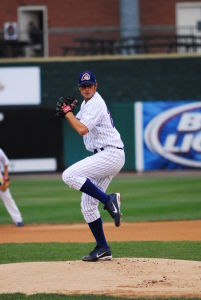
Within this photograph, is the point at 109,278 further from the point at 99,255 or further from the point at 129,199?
the point at 129,199

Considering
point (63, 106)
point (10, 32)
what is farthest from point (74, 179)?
point (10, 32)

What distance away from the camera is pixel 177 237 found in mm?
13609

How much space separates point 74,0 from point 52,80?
420 centimetres

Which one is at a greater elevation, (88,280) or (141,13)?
(141,13)

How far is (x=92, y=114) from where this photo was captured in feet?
31.0

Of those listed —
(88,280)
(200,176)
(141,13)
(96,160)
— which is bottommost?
(200,176)

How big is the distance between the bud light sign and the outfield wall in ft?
0.95

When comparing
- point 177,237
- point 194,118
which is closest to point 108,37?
point 194,118

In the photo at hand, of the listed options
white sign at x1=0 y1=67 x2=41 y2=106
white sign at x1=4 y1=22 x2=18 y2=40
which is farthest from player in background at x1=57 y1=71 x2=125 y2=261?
white sign at x1=4 y1=22 x2=18 y2=40

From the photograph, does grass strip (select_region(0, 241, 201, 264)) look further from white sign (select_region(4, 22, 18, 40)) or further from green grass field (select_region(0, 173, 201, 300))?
white sign (select_region(4, 22, 18, 40))

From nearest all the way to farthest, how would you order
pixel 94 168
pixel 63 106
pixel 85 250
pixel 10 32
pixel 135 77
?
pixel 63 106 < pixel 94 168 < pixel 85 250 < pixel 135 77 < pixel 10 32

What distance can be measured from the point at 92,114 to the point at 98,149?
484mm

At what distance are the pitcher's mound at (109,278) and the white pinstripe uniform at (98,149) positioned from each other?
0.86 metres

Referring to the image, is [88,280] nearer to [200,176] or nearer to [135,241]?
[135,241]
